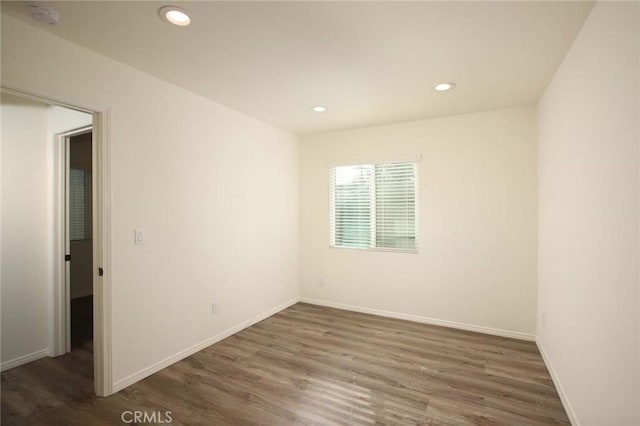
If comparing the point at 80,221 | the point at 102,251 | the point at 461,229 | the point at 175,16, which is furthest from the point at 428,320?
the point at 80,221

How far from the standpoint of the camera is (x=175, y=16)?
176 cm

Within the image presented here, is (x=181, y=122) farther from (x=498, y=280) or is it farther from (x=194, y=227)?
(x=498, y=280)

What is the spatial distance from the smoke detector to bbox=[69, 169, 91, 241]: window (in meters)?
3.74

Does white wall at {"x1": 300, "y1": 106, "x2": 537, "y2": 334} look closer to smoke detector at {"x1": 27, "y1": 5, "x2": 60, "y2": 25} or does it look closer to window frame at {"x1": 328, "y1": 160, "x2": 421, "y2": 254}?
window frame at {"x1": 328, "y1": 160, "x2": 421, "y2": 254}

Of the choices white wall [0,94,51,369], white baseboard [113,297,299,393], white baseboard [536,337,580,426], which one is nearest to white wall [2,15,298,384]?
white baseboard [113,297,299,393]

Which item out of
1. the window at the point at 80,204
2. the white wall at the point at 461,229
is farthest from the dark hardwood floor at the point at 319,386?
the window at the point at 80,204

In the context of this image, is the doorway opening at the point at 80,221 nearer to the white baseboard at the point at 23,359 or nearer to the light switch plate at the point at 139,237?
the white baseboard at the point at 23,359

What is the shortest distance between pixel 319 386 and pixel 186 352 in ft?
4.48

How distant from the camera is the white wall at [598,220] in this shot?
1287mm

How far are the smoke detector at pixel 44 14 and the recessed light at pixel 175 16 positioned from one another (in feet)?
2.00

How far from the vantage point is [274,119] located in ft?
12.5

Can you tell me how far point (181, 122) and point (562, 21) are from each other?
2.95 metres

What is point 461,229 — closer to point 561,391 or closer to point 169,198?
point 561,391

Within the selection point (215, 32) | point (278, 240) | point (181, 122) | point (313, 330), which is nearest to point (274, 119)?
point (181, 122)
